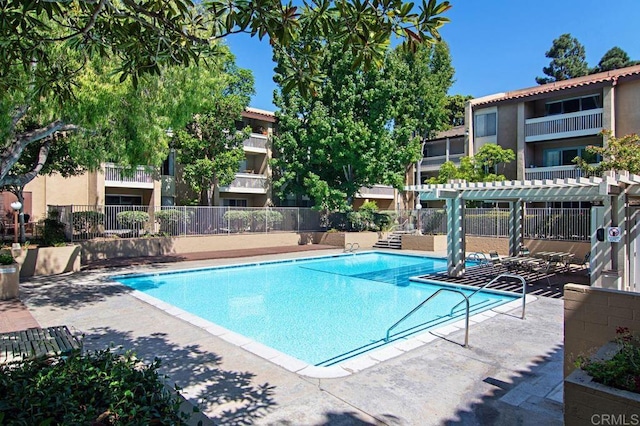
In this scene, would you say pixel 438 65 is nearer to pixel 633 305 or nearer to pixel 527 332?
pixel 527 332

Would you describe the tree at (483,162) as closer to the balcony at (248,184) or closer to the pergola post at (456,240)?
the pergola post at (456,240)

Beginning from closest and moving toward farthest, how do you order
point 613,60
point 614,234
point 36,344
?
point 36,344 < point 614,234 < point 613,60

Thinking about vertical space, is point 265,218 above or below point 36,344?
above

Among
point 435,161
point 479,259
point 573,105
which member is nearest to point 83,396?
point 479,259

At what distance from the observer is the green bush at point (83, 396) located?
2.85 m

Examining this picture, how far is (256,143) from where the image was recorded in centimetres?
2895

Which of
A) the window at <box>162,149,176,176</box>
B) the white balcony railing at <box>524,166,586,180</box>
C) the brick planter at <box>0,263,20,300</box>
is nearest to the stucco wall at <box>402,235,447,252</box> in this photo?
the white balcony railing at <box>524,166,586,180</box>

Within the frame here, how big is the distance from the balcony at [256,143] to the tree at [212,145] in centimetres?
296

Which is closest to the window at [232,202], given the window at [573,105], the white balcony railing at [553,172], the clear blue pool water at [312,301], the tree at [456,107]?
the clear blue pool water at [312,301]

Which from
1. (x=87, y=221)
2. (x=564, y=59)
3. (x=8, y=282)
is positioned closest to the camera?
(x=8, y=282)

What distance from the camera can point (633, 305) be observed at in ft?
14.6

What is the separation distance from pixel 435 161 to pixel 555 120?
38.4 feet

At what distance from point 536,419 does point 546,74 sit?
192 ft
